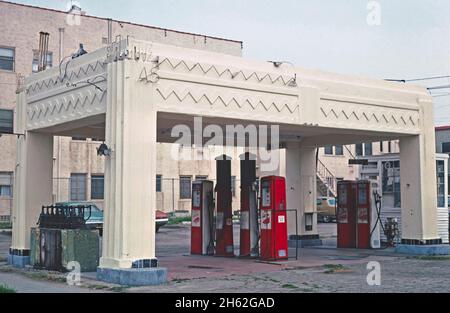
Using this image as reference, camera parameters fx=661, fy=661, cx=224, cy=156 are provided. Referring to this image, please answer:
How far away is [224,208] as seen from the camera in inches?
781

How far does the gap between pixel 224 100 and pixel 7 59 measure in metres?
26.8

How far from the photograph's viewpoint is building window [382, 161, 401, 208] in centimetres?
2269

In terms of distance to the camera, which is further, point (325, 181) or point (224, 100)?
point (325, 181)

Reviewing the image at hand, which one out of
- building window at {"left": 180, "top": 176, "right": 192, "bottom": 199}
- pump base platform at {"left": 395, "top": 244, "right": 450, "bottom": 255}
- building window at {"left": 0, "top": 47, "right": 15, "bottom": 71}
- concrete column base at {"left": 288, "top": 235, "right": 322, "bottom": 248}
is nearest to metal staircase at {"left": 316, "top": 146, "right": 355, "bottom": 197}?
building window at {"left": 180, "top": 176, "right": 192, "bottom": 199}

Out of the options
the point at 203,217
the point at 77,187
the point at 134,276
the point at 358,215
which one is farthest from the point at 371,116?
the point at 77,187

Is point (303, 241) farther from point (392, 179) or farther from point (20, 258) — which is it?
point (20, 258)

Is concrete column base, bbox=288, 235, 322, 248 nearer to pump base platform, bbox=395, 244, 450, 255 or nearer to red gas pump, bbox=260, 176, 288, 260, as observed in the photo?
pump base platform, bbox=395, 244, 450, 255

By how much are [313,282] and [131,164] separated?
441 cm

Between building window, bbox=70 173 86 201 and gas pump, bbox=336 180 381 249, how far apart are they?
20931 millimetres

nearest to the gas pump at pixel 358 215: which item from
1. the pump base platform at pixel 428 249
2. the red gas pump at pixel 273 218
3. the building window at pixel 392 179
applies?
the building window at pixel 392 179
